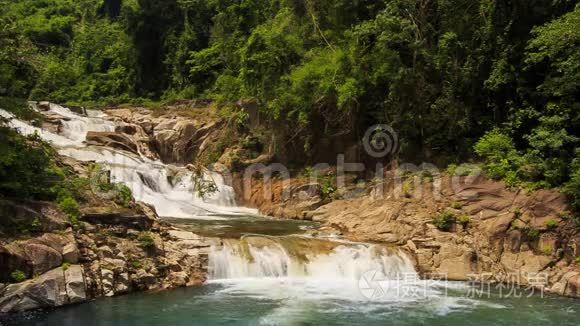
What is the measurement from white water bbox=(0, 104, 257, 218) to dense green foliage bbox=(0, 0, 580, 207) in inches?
137

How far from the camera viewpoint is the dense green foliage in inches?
596

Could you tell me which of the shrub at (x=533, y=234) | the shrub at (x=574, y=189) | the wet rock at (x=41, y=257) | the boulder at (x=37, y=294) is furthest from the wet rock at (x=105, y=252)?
the shrub at (x=574, y=189)

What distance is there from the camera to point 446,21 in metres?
19.7

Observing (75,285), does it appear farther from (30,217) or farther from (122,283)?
(30,217)

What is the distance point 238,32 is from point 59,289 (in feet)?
80.2

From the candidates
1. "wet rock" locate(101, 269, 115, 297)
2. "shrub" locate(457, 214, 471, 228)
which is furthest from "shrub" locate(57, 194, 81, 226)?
"shrub" locate(457, 214, 471, 228)

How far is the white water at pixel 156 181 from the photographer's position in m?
20.3

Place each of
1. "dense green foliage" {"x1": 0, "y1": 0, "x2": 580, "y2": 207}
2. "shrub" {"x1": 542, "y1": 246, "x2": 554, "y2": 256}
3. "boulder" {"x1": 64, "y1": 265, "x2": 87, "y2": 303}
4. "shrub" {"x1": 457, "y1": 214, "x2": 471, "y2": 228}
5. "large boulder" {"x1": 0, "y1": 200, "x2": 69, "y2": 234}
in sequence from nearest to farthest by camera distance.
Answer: "boulder" {"x1": 64, "y1": 265, "x2": 87, "y2": 303} → "large boulder" {"x1": 0, "y1": 200, "x2": 69, "y2": 234} → "shrub" {"x1": 542, "y1": 246, "x2": 554, "y2": 256} → "dense green foliage" {"x1": 0, "y1": 0, "x2": 580, "y2": 207} → "shrub" {"x1": 457, "y1": 214, "x2": 471, "y2": 228}

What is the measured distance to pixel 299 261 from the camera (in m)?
14.0

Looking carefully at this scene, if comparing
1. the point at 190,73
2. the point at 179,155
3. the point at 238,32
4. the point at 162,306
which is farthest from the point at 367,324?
the point at 190,73

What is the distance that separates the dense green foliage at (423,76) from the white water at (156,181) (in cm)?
347

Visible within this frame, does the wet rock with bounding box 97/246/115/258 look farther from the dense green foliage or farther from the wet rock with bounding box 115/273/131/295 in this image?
the dense green foliage

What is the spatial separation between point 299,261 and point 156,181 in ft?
32.5

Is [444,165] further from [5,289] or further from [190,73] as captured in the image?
[190,73]
